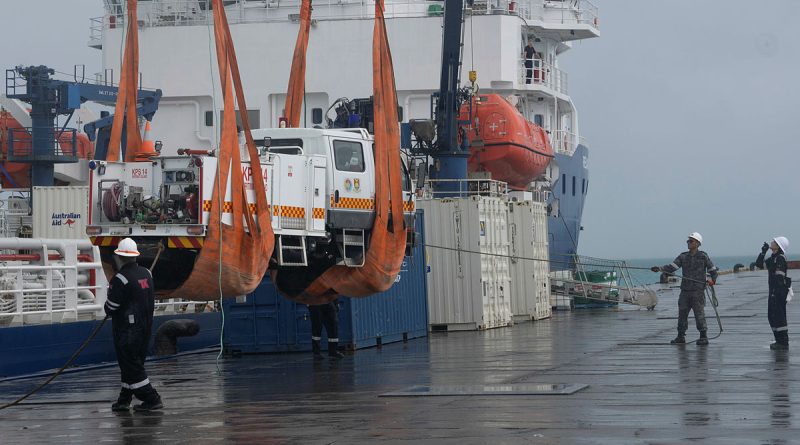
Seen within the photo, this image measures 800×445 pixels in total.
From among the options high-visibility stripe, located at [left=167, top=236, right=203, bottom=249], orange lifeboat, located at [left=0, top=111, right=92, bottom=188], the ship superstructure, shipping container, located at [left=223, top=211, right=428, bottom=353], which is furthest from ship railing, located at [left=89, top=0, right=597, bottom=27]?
high-visibility stripe, located at [left=167, top=236, right=203, bottom=249]

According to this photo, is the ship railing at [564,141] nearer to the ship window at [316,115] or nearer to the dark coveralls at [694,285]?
the ship window at [316,115]

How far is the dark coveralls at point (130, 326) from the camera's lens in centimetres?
1332

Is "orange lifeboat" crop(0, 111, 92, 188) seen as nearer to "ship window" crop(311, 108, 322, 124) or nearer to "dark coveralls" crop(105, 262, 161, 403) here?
"ship window" crop(311, 108, 322, 124)

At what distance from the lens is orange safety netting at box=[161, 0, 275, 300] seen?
15578 millimetres

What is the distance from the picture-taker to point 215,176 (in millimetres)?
15695

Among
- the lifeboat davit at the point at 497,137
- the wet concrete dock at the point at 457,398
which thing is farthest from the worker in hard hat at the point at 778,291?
the lifeboat davit at the point at 497,137

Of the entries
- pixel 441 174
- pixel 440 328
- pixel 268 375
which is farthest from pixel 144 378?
pixel 441 174

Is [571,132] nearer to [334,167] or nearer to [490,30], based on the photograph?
[490,30]

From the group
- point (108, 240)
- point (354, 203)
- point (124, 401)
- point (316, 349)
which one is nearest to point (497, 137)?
point (316, 349)

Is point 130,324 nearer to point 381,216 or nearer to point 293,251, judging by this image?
point 293,251

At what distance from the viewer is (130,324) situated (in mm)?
13359

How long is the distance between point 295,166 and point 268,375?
2.91m

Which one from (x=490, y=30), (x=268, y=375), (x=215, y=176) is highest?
(x=490, y=30)

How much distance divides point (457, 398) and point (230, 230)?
→ 3.94 metres
